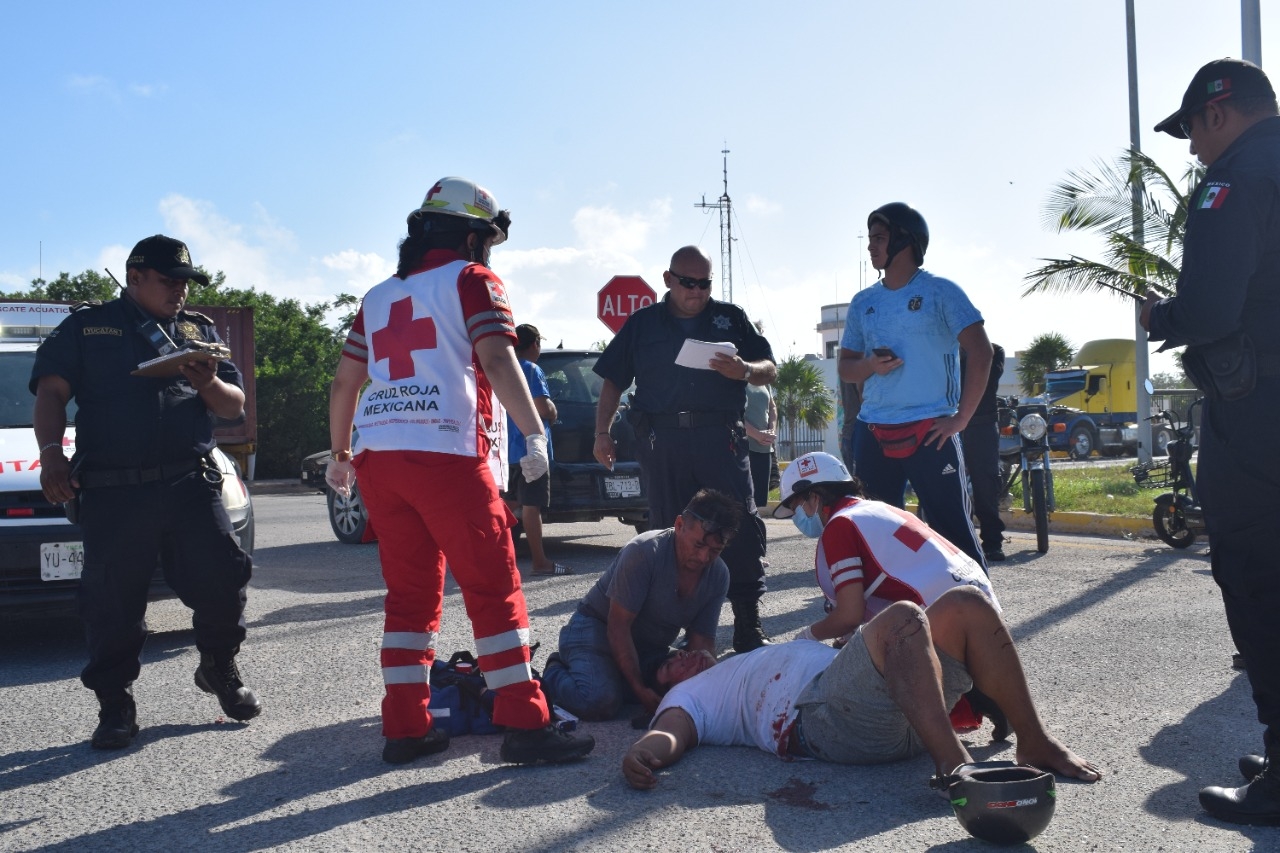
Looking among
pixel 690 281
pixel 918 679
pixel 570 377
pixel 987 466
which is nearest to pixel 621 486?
pixel 570 377

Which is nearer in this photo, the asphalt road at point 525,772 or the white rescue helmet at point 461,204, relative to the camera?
the asphalt road at point 525,772

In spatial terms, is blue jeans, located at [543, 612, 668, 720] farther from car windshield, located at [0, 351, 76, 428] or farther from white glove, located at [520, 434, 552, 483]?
car windshield, located at [0, 351, 76, 428]

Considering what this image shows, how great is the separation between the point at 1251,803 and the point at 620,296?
389 inches

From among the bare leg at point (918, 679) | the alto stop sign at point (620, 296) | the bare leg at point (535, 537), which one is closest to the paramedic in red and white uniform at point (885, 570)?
the bare leg at point (918, 679)

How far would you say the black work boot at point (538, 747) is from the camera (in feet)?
13.5

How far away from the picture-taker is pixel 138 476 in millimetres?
4648

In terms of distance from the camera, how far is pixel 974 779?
3.20 meters

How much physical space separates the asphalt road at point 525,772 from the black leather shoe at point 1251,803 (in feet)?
0.15

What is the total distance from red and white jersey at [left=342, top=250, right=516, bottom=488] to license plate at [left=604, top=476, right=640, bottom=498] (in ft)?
17.6

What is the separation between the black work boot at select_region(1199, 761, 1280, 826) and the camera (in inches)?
132

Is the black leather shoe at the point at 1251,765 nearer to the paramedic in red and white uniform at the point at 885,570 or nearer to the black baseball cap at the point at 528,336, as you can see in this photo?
the paramedic in red and white uniform at the point at 885,570

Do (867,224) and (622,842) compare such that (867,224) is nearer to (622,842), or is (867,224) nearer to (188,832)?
(622,842)

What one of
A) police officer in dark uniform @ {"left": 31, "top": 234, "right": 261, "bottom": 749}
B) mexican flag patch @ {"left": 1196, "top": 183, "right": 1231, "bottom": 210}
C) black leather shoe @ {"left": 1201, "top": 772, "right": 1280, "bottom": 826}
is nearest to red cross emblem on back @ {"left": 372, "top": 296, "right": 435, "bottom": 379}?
police officer in dark uniform @ {"left": 31, "top": 234, "right": 261, "bottom": 749}

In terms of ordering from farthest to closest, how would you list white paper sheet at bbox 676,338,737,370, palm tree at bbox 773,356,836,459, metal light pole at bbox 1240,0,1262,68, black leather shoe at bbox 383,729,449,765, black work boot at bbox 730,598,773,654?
palm tree at bbox 773,356,836,459, metal light pole at bbox 1240,0,1262,68, black work boot at bbox 730,598,773,654, white paper sheet at bbox 676,338,737,370, black leather shoe at bbox 383,729,449,765
